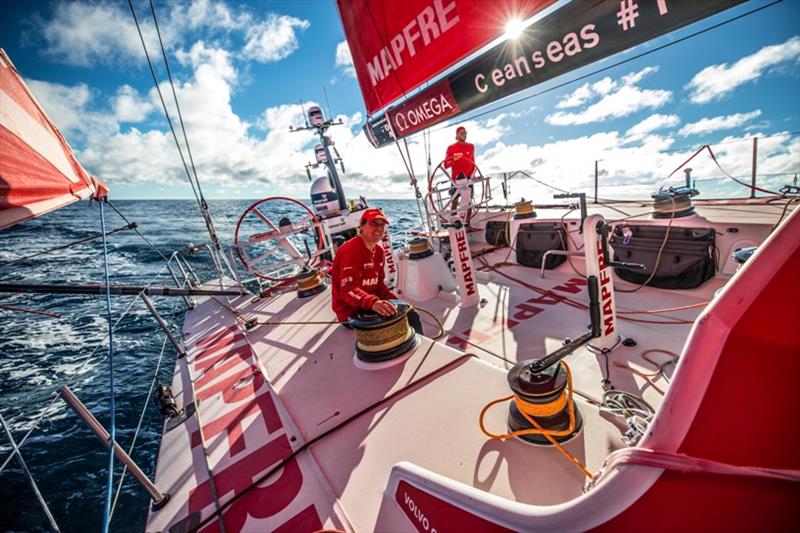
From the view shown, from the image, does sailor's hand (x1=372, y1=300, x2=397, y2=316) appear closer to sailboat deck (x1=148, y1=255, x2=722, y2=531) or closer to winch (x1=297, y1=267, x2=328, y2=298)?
sailboat deck (x1=148, y1=255, x2=722, y2=531)

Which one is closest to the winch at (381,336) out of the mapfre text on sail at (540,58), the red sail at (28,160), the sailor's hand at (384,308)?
the sailor's hand at (384,308)

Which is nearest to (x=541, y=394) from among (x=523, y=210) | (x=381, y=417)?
(x=381, y=417)

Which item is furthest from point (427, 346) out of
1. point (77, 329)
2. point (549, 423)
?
point (77, 329)

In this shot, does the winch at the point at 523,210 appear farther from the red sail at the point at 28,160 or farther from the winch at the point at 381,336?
the red sail at the point at 28,160

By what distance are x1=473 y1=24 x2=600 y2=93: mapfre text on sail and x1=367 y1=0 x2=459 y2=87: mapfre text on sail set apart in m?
0.41

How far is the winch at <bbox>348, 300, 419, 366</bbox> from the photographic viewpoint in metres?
2.54

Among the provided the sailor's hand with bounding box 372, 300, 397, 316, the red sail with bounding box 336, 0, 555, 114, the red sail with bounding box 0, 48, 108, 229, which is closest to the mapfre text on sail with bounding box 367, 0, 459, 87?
the red sail with bounding box 336, 0, 555, 114

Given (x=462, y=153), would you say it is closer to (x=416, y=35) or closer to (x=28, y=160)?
(x=416, y=35)

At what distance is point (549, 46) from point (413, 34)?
3.01 feet

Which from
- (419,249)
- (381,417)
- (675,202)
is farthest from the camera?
(419,249)

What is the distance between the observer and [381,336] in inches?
102

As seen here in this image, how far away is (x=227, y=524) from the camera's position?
1.67 meters

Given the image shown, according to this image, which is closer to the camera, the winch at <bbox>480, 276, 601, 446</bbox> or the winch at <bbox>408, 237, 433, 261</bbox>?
the winch at <bbox>480, 276, 601, 446</bbox>

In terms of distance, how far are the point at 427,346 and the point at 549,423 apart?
1.25 m
